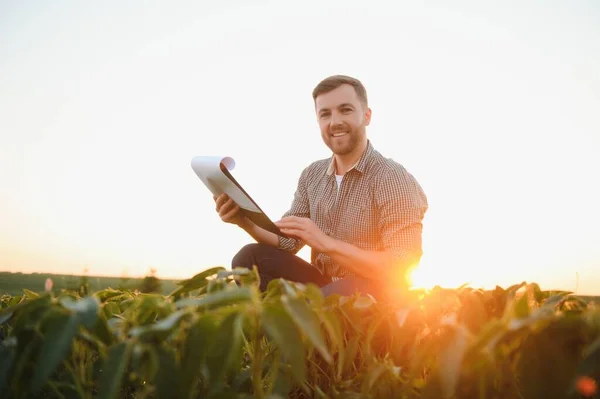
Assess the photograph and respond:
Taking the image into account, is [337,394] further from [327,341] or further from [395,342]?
[327,341]

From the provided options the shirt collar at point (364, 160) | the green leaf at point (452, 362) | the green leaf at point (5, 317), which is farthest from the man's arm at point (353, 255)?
the green leaf at point (452, 362)

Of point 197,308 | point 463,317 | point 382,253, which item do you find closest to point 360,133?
point 382,253

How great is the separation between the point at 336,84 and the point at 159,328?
118 inches

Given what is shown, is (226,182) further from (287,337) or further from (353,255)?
(287,337)

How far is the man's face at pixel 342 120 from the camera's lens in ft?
10.9

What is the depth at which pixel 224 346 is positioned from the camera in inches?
23.5

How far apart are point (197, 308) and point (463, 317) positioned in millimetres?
558

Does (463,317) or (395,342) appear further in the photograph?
(395,342)

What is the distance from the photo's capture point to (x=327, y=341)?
136 centimetres

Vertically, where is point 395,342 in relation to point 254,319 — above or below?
below

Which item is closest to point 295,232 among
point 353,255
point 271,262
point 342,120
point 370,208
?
point 353,255

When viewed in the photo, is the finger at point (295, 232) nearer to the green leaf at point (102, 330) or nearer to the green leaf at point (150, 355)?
the green leaf at point (102, 330)

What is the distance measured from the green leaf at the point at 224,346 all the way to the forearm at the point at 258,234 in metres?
2.18

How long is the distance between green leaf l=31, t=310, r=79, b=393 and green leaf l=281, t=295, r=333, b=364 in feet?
0.92
